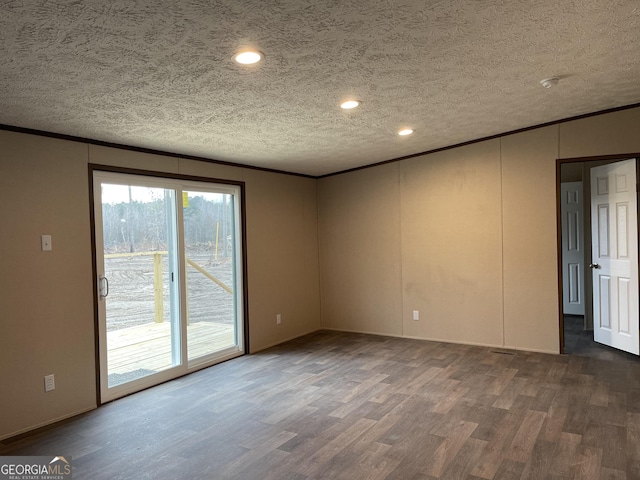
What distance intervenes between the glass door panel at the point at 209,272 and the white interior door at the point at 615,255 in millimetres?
4278

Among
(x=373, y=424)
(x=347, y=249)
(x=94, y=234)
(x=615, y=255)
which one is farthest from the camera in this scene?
(x=347, y=249)

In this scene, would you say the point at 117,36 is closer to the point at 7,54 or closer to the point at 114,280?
the point at 7,54

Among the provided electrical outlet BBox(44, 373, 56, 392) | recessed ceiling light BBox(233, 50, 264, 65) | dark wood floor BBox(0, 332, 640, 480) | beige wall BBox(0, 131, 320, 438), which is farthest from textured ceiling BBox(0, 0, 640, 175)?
dark wood floor BBox(0, 332, 640, 480)

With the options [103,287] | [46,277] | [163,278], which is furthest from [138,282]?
[46,277]

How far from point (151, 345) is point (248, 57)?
3056 mm

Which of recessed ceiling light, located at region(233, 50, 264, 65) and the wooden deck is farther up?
recessed ceiling light, located at region(233, 50, 264, 65)

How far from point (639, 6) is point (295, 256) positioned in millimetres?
4554

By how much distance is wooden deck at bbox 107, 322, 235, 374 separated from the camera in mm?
3971

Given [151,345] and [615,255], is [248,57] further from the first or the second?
[615,255]

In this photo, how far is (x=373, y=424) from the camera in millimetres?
3184

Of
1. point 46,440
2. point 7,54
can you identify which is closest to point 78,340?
point 46,440

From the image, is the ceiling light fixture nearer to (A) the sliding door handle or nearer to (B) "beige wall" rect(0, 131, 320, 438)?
(B) "beige wall" rect(0, 131, 320, 438)

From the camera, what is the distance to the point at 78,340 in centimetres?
355

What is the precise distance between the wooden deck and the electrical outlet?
1.79 ft
